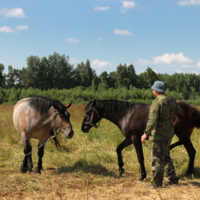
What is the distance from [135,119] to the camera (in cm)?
476

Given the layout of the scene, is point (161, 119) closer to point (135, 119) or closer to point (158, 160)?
point (158, 160)

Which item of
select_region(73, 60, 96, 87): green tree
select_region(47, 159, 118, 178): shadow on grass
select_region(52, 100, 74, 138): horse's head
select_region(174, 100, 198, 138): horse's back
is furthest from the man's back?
select_region(73, 60, 96, 87): green tree

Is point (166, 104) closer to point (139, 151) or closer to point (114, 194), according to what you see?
point (139, 151)

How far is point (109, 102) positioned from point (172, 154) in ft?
8.21

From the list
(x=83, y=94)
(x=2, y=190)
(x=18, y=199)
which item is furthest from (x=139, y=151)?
(x=83, y=94)

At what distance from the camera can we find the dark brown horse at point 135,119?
4.68 m

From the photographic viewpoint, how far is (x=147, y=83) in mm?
59906

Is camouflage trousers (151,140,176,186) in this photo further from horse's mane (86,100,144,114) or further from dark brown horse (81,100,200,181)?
horse's mane (86,100,144,114)

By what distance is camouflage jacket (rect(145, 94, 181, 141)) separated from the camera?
11.7ft

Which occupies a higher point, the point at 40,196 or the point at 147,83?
the point at 147,83

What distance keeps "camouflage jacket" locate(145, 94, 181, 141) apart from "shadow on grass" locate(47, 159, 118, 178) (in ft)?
5.98

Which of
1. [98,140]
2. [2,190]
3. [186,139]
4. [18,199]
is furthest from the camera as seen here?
[98,140]

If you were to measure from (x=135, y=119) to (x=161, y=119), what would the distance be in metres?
1.13

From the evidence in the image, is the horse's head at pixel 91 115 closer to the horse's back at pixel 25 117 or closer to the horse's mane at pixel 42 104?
the horse's mane at pixel 42 104
